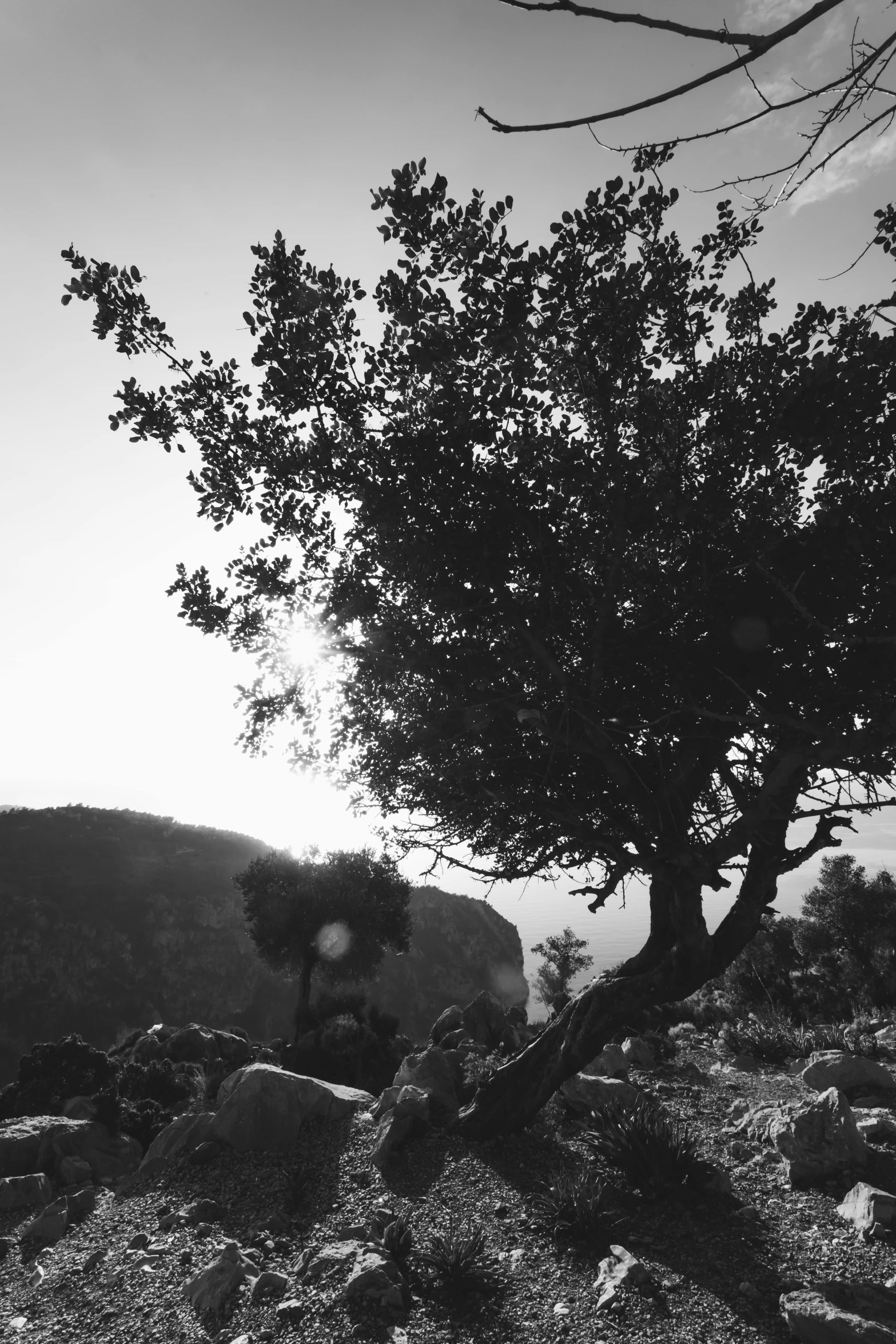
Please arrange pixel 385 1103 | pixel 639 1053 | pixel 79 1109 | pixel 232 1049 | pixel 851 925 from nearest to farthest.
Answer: pixel 385 1103 → pixel 639 1053 → pixel 79 1109 → pixel 232 1049 → pixel 851 925

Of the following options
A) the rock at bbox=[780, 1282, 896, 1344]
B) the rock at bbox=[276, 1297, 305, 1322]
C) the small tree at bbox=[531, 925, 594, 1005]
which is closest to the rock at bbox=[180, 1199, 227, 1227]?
the rock at bbox=[276, 1297, 305, 1322]

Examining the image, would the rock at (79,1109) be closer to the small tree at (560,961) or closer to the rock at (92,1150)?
the rock at (92,1150)

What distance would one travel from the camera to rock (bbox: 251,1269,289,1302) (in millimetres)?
5621

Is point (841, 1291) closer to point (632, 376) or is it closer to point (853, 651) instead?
point (853, 651)

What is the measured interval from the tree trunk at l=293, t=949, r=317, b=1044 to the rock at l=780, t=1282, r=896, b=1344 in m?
Answer: 26.4

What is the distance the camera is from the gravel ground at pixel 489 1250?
489 cm

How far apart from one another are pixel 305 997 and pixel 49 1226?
2589cm

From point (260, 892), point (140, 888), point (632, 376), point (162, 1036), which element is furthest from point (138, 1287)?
point (140, 888)

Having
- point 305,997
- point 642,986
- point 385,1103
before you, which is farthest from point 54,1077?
point 305,997

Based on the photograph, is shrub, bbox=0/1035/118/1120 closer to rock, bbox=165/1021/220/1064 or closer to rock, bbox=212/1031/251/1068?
rock, bbox=165/1021/220/1064

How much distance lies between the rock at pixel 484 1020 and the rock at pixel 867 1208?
11.6 metres

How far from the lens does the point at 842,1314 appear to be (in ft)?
14.2

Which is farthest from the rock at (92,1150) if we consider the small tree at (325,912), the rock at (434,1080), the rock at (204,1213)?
the small tree at (325,912)

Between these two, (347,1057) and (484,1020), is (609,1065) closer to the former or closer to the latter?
(484,1020)
